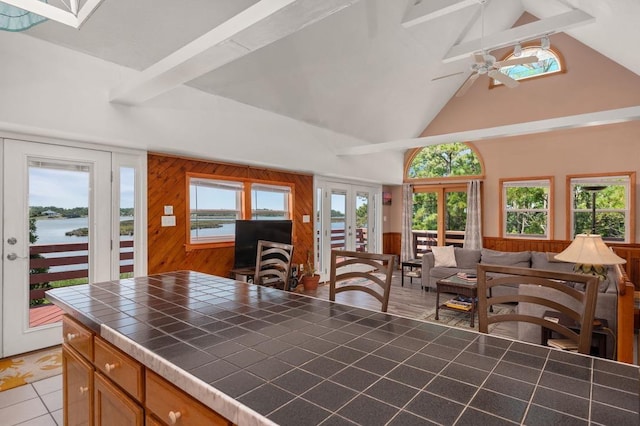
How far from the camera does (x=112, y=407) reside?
4.69 feet

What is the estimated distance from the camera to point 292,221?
240 inches

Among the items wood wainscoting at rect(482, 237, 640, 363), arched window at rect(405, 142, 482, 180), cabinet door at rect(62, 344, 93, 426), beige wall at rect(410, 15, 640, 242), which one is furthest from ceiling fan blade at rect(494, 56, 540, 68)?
cabinet door at rect(62, 344, 93, 426)

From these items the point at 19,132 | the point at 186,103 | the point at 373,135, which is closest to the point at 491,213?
the point at 373,135

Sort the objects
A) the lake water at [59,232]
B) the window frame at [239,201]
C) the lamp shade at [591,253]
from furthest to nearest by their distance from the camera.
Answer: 1. the window frame at [239,201]
2. the lake water at [59,232]
3. the lamp shade at [591,253]

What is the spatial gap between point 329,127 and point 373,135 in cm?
134

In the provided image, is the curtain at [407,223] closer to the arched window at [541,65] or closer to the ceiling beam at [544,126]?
the ceiling beam at [544,126]

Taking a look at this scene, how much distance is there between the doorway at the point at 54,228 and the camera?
3309mm

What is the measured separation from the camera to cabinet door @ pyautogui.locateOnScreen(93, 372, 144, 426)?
1280 millimetres

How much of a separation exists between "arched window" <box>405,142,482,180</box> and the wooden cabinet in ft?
25.5

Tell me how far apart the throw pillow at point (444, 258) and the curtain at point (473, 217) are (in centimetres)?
161

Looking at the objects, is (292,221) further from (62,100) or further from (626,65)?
(626,65)

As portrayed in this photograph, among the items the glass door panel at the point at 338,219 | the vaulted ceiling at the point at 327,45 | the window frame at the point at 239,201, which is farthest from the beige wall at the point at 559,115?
the window frame at the point at 239,201

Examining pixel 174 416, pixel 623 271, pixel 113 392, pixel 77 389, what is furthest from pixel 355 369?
pixel 623 271

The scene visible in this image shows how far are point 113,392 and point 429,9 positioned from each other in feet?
17.7
